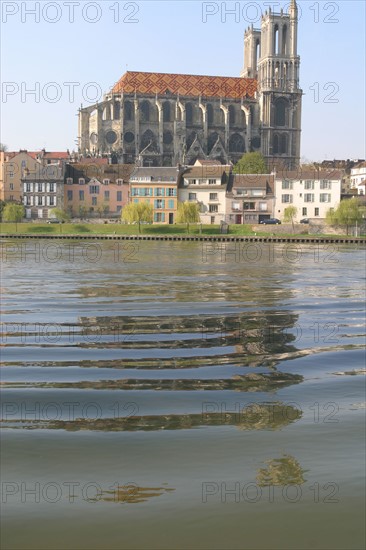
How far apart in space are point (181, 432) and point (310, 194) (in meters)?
84.6

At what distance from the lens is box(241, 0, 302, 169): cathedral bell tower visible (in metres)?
131

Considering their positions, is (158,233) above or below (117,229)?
below

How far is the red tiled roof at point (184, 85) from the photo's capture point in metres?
131

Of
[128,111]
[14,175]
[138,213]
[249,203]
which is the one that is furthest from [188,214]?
[128,111]

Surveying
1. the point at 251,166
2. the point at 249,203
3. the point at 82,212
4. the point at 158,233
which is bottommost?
the point at 158,233

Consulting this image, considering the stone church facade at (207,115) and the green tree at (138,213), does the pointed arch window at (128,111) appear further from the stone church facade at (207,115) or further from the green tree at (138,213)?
the green tree at (138,213)

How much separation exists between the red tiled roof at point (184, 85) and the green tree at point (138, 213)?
149 feet

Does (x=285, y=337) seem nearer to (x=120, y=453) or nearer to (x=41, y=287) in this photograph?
(x=120, y=453)

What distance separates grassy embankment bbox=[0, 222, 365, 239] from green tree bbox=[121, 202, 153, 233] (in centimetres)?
114

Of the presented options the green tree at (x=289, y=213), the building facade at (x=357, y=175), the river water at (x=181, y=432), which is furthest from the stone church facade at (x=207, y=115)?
the river water at (x=181, y=432)

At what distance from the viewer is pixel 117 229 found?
3388 inches

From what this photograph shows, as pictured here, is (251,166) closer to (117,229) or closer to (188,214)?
(188,214)

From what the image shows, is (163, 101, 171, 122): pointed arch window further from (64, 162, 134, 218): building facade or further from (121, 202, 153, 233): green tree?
(121, 202, 153, 233): green tree

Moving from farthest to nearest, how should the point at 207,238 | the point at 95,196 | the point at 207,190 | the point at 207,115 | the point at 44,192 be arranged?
the point at 207,115
the point at 95,196
the point at 44,192
the point at 207,190
the point at 207,238
